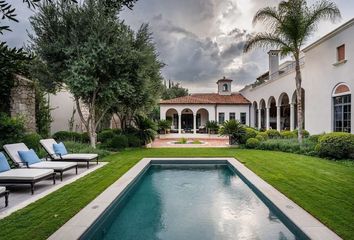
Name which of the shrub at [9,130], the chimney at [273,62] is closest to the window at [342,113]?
the chimney at [273,62]

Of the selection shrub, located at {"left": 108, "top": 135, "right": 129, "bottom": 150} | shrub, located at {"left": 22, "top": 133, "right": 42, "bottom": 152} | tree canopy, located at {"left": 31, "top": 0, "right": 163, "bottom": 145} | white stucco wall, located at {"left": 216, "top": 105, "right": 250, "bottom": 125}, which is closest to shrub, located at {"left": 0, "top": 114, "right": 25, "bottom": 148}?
shrub, located at {"left": 22, "top": 133, "right": 42, "bottom": 152}

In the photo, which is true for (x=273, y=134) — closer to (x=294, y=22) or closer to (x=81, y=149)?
(x=294, y=22)

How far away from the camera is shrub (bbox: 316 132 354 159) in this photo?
11.5 metres

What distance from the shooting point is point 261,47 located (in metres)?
16.4

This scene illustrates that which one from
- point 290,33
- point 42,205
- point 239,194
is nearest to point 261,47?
point 290,33

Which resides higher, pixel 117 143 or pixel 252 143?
pixel 117 143

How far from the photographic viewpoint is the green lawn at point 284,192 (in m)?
4.54

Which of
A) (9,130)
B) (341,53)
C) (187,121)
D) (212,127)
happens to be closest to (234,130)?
(341,53)

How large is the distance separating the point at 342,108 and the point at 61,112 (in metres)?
18.3

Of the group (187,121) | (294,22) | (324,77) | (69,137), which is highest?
(294,22)

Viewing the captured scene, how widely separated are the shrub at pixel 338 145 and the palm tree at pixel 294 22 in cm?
267

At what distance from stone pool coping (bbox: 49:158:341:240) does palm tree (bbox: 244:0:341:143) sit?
9198mm

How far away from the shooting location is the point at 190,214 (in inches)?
251

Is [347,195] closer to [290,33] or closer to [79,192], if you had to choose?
[79,192]
